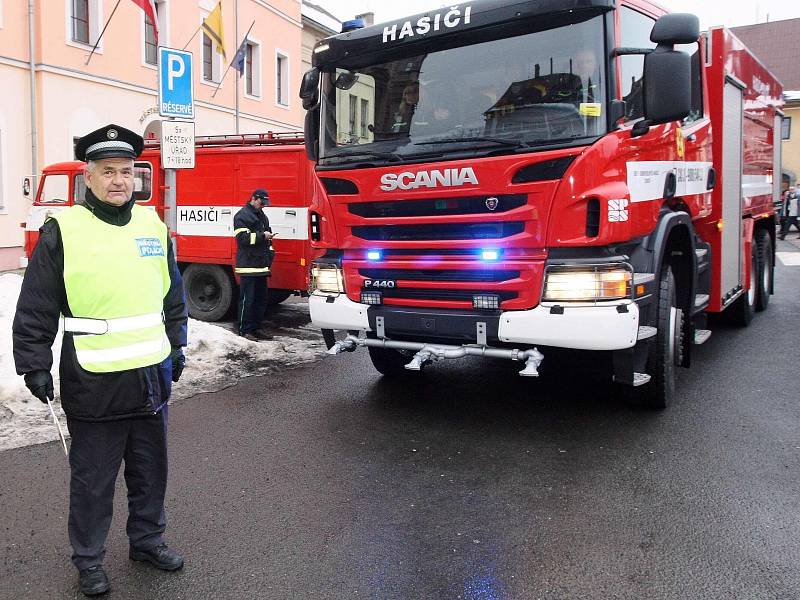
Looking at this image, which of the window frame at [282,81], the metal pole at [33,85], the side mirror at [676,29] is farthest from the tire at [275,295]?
the window frame at [282,81]

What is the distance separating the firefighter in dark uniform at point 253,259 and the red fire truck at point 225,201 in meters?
0.50

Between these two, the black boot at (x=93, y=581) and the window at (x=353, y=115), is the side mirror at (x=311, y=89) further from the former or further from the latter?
the black boot at (x=93, y=581)

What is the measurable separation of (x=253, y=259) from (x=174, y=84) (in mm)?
2164

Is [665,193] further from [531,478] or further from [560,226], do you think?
[531,478]

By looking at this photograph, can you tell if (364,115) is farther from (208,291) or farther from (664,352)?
(208,291)

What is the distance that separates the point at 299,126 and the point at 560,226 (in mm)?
24522

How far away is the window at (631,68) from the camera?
15.5 ft

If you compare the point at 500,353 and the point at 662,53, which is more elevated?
the point at 662,53

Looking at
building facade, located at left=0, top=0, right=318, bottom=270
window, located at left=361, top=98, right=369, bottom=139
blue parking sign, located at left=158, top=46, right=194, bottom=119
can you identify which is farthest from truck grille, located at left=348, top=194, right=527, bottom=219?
building facade, located at left=0, top=0, right=318, bottom=270

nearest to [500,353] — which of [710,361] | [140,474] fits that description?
[140,474]

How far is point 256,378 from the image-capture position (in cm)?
696

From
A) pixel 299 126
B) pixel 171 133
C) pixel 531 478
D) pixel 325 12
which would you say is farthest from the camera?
pixel 325 12

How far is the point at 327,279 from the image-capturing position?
221 inches

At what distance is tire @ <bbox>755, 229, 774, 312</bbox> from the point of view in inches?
378
